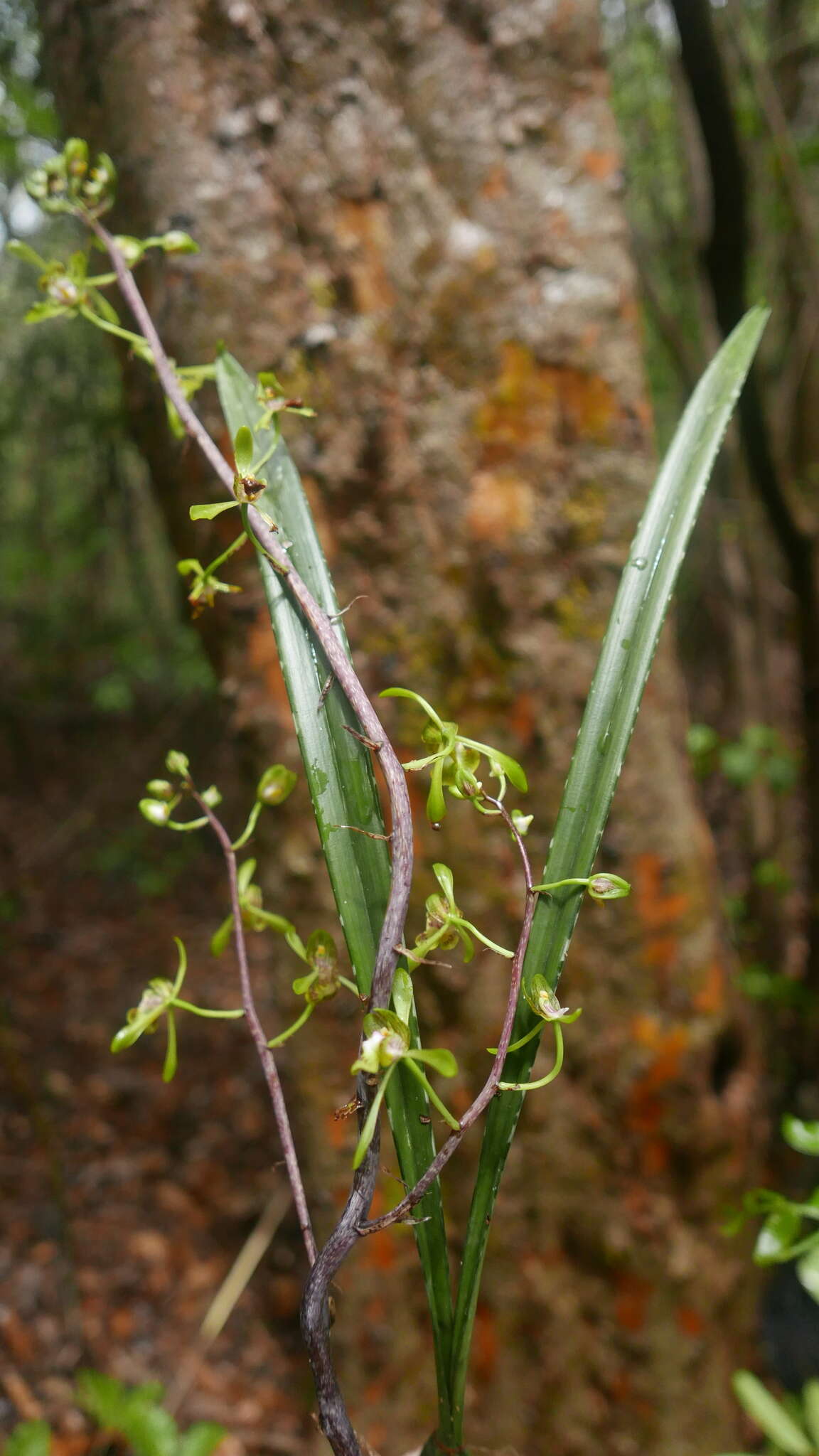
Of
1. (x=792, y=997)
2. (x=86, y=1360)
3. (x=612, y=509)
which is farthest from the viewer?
(x=792, y=997)

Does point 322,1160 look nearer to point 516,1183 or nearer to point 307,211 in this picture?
point 516,1183

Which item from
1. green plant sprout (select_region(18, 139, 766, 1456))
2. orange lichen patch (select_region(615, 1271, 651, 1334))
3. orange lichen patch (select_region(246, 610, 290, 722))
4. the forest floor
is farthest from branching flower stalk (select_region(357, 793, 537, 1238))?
the forest floor

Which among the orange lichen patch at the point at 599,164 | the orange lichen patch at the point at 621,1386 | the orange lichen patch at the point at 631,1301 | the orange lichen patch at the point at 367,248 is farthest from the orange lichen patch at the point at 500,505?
the orange lichen patch at the point at 621,1386

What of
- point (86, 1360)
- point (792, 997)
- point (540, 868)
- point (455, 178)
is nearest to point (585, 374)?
point (455, 178)

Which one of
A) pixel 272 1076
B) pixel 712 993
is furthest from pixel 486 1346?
pixel 272 1076

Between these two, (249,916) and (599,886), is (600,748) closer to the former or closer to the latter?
(599,886)

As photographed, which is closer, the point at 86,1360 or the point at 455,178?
the point at 455,178

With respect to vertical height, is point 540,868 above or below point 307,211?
below
